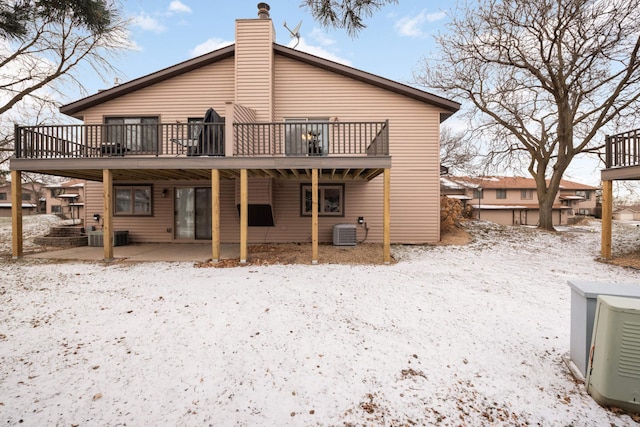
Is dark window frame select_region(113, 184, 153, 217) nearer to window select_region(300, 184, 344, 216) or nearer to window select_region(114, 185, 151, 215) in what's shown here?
window select_region(114, 185, 151, 215)

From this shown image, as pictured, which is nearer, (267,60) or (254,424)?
(254,424)

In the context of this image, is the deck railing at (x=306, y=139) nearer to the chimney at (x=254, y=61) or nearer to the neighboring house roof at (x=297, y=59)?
the chimney at (x=254, y=61)

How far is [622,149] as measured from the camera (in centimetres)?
774

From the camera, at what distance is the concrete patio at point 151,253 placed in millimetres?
7848

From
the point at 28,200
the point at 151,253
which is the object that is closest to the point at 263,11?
the point at 151,253

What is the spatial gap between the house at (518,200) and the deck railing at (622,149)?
15.2m

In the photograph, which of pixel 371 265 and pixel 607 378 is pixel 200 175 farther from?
pixel 607 378

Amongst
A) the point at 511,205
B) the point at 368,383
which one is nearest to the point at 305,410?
the point at 368,383

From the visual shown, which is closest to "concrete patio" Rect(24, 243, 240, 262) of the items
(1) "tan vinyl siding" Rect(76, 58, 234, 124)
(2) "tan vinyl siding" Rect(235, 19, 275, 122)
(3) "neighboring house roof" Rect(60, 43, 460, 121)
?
(1) "tan vinyl siding" Rect(76, 58, 234, 124)

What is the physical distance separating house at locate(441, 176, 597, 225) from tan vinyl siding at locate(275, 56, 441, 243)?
1450 centimetres

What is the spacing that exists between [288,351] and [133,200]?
33.6 feet

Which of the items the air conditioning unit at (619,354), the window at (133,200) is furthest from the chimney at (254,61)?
the air conditioning unit at (619,354)

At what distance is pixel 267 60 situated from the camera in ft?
31.5

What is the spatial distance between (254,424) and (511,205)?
3498 cm
